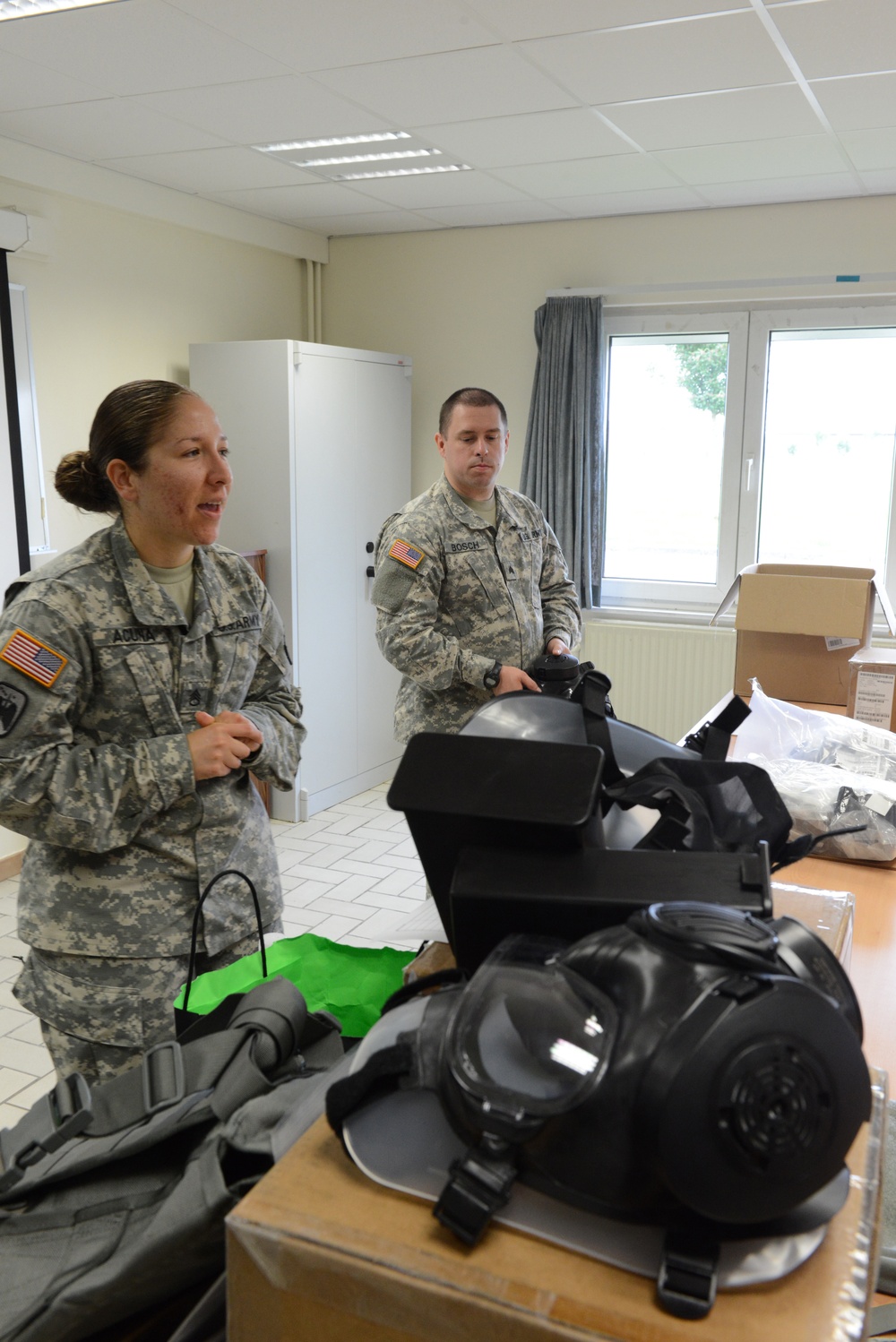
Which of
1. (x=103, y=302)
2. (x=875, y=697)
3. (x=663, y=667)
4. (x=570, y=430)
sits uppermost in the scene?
(x=103, y=302)

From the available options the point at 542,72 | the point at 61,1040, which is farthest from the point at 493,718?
the point at 542,72

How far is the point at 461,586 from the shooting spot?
2814 mm

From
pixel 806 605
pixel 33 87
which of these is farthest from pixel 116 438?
pixel 33 87

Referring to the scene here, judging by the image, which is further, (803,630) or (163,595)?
(803,630)

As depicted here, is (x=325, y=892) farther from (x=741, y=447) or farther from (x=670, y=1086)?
(x=670, y=1086)

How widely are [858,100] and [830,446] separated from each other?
1.86 metres

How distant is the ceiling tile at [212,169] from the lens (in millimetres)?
3854

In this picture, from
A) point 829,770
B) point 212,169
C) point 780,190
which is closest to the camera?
point 829,770

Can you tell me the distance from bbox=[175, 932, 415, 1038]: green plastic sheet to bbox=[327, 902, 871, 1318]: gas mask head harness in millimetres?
425

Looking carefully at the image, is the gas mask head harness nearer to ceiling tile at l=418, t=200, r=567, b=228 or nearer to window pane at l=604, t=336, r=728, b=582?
ceiling tile at l=418, t=200, r=567, b=228

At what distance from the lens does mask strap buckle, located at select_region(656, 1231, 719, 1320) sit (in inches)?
20.2

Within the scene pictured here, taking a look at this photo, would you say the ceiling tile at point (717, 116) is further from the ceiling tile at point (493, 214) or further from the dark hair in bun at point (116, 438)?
the dark hair in bun at point (116, 438)

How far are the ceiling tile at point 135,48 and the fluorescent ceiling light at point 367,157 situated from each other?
910mm

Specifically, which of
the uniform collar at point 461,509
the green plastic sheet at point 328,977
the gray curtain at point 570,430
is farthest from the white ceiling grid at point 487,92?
the green plastic sheet at point 328,977
